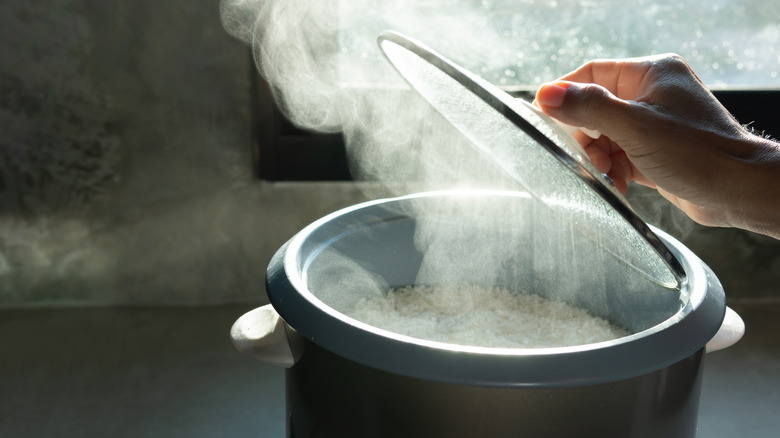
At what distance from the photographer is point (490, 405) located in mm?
604

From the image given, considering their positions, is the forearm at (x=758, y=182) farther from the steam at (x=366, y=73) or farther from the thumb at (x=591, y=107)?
the steam at (x=366, y=73)

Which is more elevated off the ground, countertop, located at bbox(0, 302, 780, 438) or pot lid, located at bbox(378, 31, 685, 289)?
pot lid, located at bbox(378, 31, 685, 289)

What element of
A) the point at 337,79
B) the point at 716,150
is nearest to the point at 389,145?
the point at 337,79

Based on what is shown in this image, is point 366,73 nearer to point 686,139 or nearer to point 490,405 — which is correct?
point 686,139

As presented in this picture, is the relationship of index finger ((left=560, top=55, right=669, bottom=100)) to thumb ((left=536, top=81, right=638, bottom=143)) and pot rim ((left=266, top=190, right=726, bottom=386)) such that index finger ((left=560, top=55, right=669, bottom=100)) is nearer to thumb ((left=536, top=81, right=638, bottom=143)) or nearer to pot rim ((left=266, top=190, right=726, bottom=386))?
thumb ((left=536, top=81, right=638, bottom=143))

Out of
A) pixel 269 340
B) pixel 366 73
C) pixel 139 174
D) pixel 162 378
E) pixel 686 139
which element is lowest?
pixel 162 378

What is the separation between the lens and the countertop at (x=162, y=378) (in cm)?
137

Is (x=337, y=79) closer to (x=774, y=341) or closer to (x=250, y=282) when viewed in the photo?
(x=250, y=282)

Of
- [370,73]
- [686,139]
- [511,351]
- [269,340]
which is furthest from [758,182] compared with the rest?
[370,73]

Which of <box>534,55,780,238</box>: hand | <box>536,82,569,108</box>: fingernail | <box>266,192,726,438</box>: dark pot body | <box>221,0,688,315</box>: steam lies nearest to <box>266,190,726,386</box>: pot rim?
<box>266,192,726,438</box>: dark pot body

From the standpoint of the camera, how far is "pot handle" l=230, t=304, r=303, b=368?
28.7 inches

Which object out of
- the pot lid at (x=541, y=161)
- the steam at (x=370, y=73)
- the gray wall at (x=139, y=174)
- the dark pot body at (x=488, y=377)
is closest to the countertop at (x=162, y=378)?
the gray wall at (x=139, y=174)

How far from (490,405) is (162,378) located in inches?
44.7

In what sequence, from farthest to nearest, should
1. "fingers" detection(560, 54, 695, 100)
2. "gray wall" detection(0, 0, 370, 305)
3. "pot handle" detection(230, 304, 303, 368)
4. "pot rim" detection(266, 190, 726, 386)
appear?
"gray wall" detection(0, 0, 370, 305) → "fingers" detection(560, 54, 695, 100) → "pot handle" detection(230, 304, 303, 368) → "pot rim" detection(266, 190, 726, 386)
